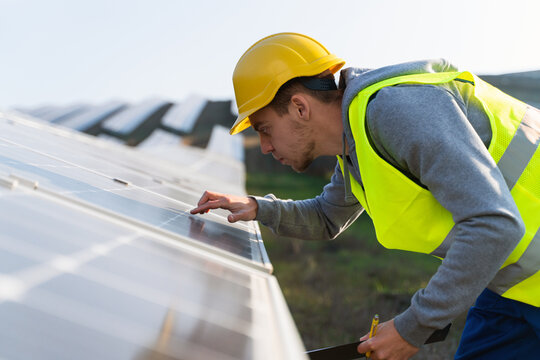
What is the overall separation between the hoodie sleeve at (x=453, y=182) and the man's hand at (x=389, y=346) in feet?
0.50

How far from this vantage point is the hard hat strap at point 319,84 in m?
2.34

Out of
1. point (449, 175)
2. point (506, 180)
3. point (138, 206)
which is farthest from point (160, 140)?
point (449, 175)

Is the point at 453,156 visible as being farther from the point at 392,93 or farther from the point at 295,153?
the point at 295,153

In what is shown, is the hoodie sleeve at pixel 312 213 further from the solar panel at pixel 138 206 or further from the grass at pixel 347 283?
the grass at pixel 347 283

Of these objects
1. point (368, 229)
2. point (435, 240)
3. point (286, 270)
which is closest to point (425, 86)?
point (435, 240)

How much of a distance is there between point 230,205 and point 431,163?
1391 millimetres

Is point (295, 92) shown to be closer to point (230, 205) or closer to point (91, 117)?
point (230, 205)

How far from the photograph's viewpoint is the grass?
5.91 m

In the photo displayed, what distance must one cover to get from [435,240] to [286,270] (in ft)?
21.1

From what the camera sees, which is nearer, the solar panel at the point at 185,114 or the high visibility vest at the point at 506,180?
the high visibility vest at the point at 506,180

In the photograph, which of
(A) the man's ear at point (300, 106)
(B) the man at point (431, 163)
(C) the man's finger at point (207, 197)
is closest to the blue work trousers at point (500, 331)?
(B) the man at point (431, 163)

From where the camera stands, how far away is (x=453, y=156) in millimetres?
1629

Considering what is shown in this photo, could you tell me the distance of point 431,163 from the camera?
1.70 m

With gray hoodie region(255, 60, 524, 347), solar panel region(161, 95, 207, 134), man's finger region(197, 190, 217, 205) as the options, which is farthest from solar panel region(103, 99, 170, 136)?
gray hoodie region(255, 60, 524, 347)
